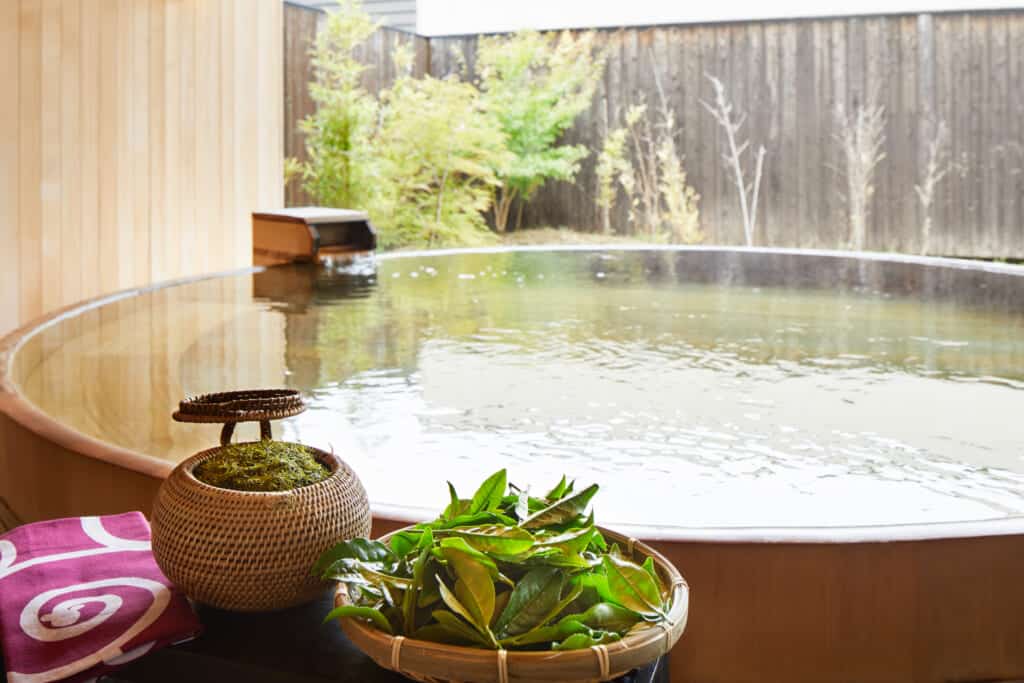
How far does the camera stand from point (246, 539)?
90 cm

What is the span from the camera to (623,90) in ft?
30.1

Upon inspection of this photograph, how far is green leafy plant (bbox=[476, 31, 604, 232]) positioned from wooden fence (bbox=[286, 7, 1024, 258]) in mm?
169

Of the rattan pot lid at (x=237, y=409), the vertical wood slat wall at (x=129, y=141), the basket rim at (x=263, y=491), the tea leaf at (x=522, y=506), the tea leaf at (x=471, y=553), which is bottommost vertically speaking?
the tea leaf at (x=471, y=553)

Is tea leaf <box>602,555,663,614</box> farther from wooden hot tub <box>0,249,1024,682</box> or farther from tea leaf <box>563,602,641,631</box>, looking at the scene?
wooden hot tub <box>0,249,1024,682</box>

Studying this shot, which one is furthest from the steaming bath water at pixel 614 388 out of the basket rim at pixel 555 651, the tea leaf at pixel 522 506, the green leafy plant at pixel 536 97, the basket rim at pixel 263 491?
the green leafy plant at pixel 536 97

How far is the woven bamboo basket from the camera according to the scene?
2.37ft

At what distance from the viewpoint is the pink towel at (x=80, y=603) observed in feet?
2.89

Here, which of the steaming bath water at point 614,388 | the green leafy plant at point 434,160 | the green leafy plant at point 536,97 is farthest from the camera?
the green leafy plant at point 536,97

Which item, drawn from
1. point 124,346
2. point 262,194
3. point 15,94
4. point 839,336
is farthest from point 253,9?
point 839,336

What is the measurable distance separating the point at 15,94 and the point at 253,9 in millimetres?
1816

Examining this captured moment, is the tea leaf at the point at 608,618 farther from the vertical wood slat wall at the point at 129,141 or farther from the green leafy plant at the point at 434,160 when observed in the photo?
the green leafy plant at the point at 434,160

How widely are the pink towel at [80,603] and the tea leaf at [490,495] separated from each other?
0.26 meters

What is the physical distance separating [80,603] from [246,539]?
0.59 ft

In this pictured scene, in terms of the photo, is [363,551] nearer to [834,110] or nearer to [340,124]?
[340,124]
